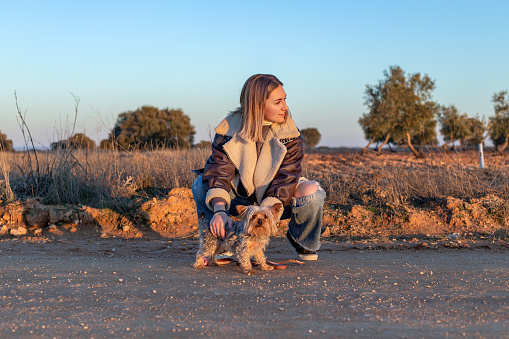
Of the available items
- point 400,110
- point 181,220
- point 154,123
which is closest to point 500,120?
point 400,110

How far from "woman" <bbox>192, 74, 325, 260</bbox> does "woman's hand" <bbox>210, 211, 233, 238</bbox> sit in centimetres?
19

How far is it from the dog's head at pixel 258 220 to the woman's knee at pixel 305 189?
0.58 m

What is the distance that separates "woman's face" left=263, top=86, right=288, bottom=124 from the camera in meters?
4.88

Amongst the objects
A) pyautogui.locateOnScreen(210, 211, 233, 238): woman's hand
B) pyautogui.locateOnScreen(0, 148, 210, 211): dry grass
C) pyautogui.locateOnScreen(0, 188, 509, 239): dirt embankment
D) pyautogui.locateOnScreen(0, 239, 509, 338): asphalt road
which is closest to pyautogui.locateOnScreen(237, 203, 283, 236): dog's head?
pyautogui.locateOnScreen(210, 211, 233, 238): woman's hand

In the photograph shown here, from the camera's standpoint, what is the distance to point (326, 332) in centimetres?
296

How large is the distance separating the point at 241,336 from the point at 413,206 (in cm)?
621

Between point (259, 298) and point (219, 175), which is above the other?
point (219, 175)

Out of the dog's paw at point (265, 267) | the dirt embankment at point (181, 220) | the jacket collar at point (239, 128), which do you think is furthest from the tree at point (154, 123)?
the dog's paw at point (265, 267)

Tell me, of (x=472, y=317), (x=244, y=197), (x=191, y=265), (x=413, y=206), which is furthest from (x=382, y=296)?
(x=413, y=206)

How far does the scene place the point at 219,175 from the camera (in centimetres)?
487

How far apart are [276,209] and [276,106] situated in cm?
104

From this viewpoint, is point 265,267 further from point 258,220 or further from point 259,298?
point 259,298

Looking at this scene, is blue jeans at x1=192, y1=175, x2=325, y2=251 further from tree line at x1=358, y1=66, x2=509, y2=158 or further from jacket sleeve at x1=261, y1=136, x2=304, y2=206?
tree line at x1=358, y1=66, x2=509, y2=158

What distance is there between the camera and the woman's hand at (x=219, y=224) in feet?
14.8
